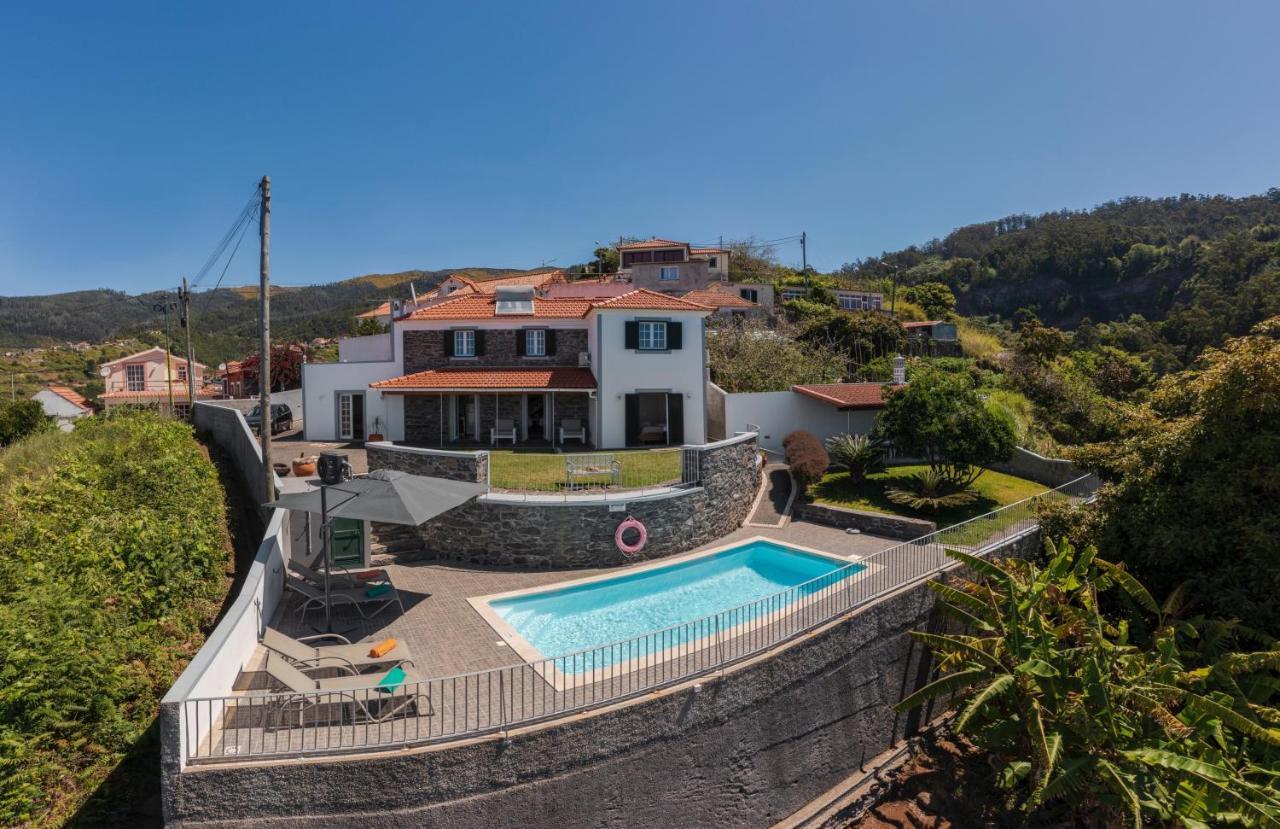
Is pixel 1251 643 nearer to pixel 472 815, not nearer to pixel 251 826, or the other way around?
pixel 472 815

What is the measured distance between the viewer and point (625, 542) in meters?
15.7

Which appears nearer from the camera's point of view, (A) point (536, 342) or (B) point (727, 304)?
(A) point (536, 342)

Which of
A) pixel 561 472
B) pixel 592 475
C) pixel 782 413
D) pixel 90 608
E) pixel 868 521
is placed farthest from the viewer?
pixel 782 413

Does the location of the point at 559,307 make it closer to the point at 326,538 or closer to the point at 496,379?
the point at 496,379

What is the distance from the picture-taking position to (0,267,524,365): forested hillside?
309 ft

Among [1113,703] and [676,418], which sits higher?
[676,418]

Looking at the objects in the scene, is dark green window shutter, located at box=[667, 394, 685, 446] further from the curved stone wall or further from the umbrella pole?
the umbrella pole

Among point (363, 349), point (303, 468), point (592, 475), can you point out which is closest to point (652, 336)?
point (592, 475)

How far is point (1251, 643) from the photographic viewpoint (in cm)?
1177

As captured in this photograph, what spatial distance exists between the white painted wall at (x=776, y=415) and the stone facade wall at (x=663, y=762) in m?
12.3

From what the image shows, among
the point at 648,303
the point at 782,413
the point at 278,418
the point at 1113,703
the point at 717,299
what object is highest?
the point at 717,299

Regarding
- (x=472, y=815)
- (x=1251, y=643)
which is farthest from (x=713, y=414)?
(x=472, y=815)

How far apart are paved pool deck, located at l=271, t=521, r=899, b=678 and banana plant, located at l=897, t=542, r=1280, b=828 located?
471cm

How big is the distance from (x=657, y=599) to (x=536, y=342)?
52.1ft
